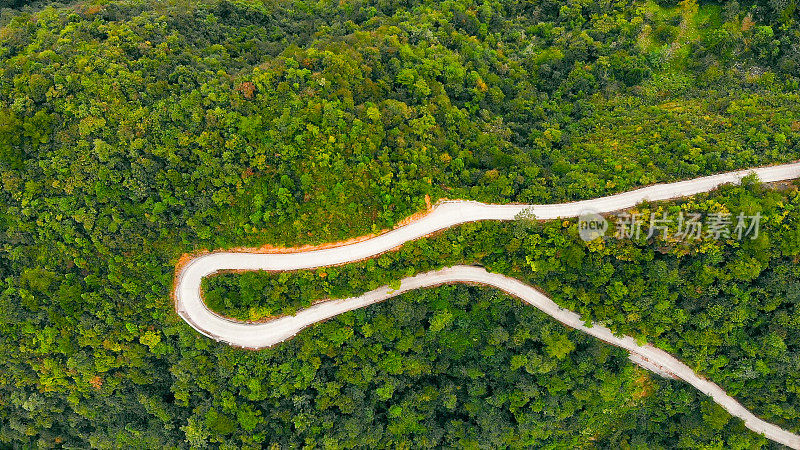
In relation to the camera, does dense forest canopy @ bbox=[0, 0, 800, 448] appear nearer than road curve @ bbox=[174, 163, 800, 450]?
Yes

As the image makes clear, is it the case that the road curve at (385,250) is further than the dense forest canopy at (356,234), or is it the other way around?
the road curve at (385,250)

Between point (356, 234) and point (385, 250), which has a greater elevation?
point (356, 234)

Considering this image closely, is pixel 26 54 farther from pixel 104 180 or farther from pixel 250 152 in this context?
pixel 250 152

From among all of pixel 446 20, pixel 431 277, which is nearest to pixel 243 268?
pixel 431 277

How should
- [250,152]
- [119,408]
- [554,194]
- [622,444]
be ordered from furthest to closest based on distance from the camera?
[622,444]
[119,408]
[554,194]
[250,152]
